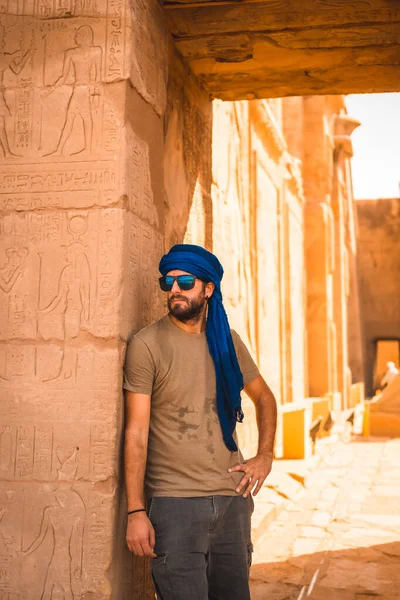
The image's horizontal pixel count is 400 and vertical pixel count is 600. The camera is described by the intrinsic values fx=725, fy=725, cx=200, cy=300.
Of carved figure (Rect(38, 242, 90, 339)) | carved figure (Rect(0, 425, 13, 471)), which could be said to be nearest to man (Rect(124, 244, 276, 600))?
carved figure (Rect(38, 242, 90, 339))

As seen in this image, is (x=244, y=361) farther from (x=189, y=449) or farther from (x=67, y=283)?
(x=67, y=283)

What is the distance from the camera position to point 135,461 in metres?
2.75

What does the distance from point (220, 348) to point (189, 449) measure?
42cm

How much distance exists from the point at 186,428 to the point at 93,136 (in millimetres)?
1251

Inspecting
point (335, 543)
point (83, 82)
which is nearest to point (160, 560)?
point (83, 82)

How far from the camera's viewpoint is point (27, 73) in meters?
3.10

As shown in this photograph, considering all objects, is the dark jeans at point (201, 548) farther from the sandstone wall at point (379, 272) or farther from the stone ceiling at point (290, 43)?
the sandstone wall at point (379, 272)

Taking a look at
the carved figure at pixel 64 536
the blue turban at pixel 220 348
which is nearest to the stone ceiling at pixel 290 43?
the blue turban at pixel 220 348

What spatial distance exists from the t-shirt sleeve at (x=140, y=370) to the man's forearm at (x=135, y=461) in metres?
0.16

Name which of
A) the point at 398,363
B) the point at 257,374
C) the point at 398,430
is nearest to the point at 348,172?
the point at 398,363

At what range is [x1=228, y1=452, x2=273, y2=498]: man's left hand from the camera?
284cm

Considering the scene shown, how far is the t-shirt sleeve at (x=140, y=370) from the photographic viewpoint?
2.80 m

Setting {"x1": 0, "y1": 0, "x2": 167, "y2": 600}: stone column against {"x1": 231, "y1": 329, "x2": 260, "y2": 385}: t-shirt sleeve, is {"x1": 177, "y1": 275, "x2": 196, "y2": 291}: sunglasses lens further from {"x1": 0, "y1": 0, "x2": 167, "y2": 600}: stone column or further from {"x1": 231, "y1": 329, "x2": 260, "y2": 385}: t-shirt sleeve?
{"x1": 231, "y1": 329, "x2": 260, "y2": 385}: t-shirt sleeve

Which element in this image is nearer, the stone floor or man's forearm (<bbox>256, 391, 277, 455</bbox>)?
man's forearm (<bbox>256, 391, 277, 455</bbox>)
